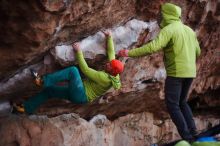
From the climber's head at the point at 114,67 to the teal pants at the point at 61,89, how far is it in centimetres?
48

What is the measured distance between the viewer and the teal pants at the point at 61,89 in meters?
7.72

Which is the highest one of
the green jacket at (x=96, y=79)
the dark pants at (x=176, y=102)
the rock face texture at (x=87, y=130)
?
the green jacket at (x=96, y=79)

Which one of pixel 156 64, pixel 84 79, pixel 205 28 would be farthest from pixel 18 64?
pixel 205 28

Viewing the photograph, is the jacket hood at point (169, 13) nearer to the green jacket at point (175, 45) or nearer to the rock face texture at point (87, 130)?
the green jacket at point (175, 45)

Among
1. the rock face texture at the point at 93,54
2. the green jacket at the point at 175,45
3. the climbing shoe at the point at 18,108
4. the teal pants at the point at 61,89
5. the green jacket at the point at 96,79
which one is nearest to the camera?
the rock face texture at the point at 93,54

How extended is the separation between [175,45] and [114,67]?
100cm

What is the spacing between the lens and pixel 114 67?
776 centimetres

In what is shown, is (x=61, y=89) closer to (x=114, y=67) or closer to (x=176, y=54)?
(x=114, y=67)

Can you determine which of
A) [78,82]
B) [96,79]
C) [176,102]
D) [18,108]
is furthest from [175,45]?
[18,108]

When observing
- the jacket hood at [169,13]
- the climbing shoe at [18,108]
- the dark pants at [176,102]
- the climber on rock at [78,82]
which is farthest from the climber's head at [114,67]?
the climbing shoe at [18,108]

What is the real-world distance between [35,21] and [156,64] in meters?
3.58

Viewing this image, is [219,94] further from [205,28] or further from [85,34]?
[85,34]

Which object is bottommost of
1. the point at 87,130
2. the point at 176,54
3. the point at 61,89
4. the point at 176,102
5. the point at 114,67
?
the point at 87,130

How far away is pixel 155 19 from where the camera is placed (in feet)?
28.8
